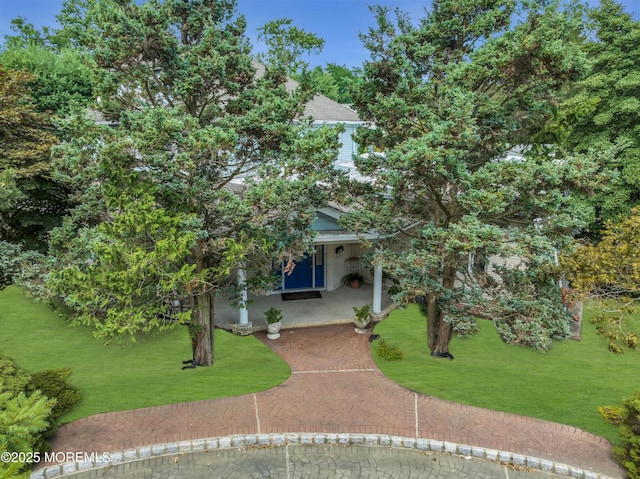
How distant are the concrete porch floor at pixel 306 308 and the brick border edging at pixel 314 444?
5524mm

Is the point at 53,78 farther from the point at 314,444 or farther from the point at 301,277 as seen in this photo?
the point at 314,444

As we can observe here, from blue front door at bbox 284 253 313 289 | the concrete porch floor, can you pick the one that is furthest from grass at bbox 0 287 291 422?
blue front door at bbox 284 253 313 289

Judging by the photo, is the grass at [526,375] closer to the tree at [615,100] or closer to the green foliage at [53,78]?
the tree at [615,100]

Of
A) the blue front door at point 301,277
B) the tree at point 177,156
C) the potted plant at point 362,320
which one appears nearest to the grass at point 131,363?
the tree at point 177,156

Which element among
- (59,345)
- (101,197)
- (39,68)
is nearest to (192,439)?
(59,345)

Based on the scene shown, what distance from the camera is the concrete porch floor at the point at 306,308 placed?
14.9m

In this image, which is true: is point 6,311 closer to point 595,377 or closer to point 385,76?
point 385,76

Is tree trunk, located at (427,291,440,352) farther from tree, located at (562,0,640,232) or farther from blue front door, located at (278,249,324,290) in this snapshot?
tree, located at (562,0,640,232)

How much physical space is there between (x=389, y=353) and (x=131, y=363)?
7578 millimetres

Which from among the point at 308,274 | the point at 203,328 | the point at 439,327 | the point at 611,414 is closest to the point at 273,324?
the point at 203,328

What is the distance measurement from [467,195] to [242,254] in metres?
5.38

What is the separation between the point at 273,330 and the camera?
45.5 ft

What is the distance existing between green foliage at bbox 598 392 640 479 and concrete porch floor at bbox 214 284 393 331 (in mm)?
8430

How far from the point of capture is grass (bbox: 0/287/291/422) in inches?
405
